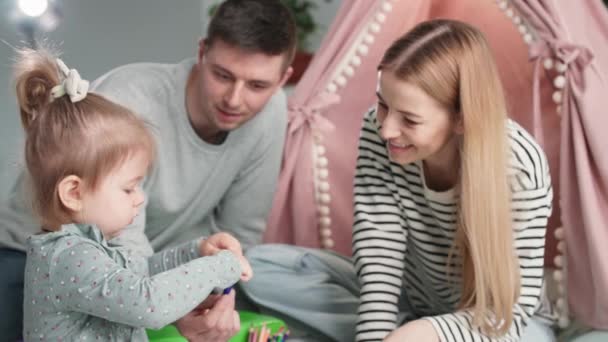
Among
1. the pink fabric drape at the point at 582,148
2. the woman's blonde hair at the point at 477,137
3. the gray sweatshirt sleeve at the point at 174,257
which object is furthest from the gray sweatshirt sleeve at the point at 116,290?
the pink fabric drape at the point at 582,148

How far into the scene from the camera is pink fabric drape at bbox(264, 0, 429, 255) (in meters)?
1.84

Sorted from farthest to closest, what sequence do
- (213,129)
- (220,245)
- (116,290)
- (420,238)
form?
(213,129)
(420,238)
(220,245)
(116,290)

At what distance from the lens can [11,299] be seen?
136 centimetres

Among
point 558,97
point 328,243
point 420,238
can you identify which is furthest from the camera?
point 328,243

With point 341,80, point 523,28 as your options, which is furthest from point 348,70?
point 523,28

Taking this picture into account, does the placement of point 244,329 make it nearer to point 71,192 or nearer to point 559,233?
point 71,192

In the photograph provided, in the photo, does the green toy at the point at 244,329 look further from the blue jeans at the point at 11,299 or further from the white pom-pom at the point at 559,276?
the white pom-pom at the point at 559,276

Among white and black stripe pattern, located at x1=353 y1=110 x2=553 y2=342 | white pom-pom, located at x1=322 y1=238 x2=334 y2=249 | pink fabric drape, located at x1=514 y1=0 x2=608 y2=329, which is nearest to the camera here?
white and black stripe pattern, located at x1=353 y1=110 x2=553 y2=342

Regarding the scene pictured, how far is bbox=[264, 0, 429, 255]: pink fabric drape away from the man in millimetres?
36

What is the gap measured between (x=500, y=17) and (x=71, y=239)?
110cm

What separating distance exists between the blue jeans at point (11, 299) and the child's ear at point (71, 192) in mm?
346

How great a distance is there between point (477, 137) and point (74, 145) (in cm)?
60

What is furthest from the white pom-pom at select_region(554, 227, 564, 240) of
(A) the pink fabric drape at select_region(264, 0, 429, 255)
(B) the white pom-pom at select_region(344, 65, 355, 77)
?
(B) the white pom-pom at select_region(344, 65, 355, 77)

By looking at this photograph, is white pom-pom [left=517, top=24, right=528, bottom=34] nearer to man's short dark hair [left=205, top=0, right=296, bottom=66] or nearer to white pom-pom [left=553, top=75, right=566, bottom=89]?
white pom-pom [left=553, top=75, right=566, bottom=89]
